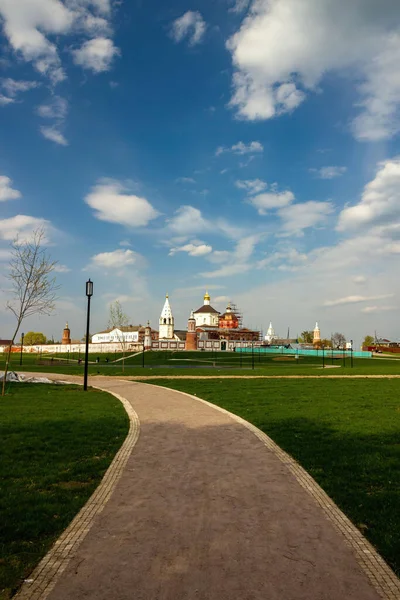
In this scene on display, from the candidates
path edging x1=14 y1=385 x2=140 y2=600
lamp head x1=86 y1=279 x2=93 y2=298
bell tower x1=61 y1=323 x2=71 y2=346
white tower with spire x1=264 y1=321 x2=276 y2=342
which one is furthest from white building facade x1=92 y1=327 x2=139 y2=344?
path edging x1=14 y1=385 x2=140 y2=600

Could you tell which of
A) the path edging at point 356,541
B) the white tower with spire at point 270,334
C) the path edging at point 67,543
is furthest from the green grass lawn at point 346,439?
the white tower with spire at point 270,334

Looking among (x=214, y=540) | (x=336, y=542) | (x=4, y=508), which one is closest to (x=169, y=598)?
(x=214, y=540)

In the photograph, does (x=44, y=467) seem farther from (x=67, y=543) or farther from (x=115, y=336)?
(x=115, y=336)

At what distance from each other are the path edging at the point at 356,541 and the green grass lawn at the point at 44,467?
354 cm

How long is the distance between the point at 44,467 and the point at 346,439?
268 inches

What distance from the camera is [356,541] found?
191 inches

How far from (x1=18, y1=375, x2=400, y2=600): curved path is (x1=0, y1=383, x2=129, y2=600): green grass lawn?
41 centimetres

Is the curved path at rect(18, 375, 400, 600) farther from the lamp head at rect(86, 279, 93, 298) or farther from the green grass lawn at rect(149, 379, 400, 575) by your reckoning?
the lamp head at rect(86, 279, 93, 298)

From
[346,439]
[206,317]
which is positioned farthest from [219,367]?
[206,317]

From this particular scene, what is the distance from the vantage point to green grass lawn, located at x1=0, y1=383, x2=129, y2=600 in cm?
472

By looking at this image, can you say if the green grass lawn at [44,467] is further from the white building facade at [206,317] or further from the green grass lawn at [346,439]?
the white building facade at [206,317]

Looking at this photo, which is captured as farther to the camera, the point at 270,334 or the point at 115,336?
the point at 270,334

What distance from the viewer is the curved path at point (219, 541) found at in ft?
12.7

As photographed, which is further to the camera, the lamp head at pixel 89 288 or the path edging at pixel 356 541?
the lamp head at pixel 89 288
